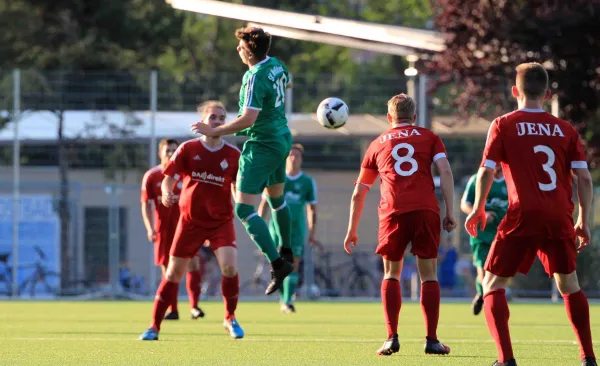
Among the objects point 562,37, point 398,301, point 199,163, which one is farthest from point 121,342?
point 562,37

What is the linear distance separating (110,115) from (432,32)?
622 centimetres

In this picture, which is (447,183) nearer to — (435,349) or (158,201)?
(435,349)

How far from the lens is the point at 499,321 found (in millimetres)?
7699

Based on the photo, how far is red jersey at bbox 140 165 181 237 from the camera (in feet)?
48.8

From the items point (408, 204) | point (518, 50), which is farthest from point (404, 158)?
point (518, 50)

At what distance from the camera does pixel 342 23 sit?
80.6ft

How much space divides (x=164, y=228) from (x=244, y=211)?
5.16 m

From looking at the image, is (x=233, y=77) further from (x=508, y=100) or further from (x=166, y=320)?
(x=166, y=320)

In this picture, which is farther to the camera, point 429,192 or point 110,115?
point 110,115

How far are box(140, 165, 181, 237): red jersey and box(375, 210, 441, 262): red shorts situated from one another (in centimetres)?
582

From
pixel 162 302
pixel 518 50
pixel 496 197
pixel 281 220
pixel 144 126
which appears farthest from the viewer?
pixel 144 126

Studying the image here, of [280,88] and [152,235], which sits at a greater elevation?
[280,88]

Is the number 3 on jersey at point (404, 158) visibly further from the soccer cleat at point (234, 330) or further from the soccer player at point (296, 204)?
the soccer player at point (296, 204)

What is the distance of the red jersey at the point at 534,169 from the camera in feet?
25.0
